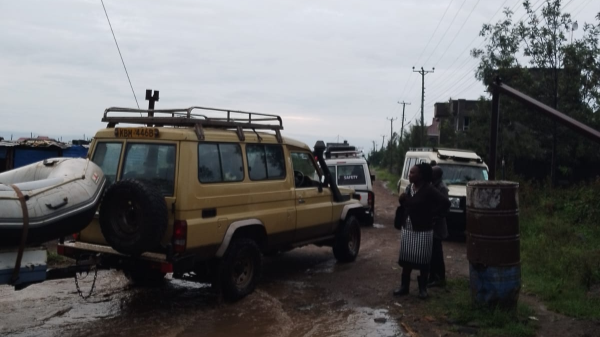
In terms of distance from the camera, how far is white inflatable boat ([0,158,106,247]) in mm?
5230

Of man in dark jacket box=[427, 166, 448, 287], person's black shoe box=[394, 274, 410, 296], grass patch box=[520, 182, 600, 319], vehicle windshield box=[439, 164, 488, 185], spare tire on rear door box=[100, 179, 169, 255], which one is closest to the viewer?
spare tire on rear door box=[100, 179, 169, 255]

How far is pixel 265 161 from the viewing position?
8352 millimetres

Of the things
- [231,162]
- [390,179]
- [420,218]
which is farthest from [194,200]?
[390,179]

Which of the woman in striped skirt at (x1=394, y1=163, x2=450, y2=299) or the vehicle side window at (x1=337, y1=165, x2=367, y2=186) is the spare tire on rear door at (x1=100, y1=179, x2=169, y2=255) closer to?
the woman in striped skirt at (x1=394, y1=163, x2=450, y2=299)

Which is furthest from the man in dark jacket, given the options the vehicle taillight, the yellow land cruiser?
the vehicle taillight

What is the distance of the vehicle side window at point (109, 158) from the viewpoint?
725 cm

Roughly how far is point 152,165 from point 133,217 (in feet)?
2.36

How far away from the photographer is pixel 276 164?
8.57 metres

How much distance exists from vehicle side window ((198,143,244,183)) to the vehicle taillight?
2.06 feet

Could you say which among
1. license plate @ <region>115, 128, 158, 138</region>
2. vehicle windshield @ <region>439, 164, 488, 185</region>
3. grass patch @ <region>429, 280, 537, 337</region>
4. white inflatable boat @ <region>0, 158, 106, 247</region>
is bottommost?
grass patch @ <region>429, 280, 537, 337</region>

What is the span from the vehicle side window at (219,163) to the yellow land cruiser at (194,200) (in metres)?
0.01

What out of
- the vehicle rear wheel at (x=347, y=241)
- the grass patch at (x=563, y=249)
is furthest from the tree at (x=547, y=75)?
the vehicle rear wheel at (x=347, y=241)

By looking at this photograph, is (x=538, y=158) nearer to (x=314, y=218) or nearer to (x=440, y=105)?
(x=314, y=218)

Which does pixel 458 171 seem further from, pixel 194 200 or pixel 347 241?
pixel 194 200
